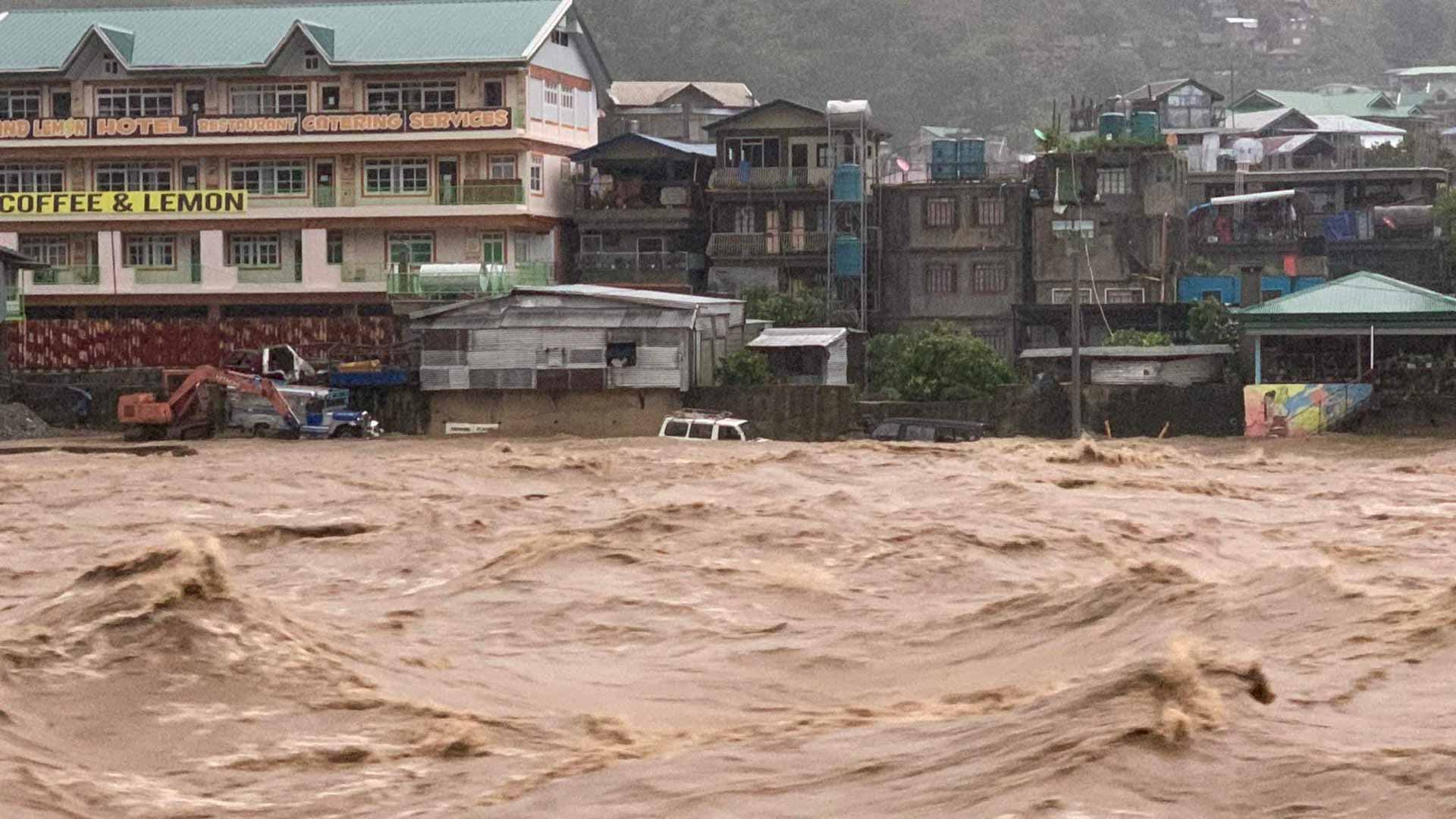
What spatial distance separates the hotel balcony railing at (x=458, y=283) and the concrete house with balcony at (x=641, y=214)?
4747 mm

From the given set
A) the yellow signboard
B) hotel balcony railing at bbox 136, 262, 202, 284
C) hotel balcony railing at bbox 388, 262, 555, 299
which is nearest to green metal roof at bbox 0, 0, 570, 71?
the yellow signboard

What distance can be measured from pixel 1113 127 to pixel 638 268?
1405cm

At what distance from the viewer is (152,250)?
62.9 meters

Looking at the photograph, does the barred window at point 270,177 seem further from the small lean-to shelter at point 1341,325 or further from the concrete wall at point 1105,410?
the small lean-to shelter at point 1341,325

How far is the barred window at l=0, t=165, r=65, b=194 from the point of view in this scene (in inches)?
2483

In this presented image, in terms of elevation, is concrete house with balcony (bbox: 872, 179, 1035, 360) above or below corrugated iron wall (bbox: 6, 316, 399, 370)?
above

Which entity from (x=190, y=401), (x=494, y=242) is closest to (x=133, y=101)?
(x=494, y=242)

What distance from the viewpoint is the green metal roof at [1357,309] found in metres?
49.7

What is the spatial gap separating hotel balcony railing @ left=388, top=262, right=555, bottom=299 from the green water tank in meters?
17.5

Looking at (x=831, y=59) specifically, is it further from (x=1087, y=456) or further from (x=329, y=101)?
(x=1087, y=456)

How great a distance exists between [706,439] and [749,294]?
50.8 ft

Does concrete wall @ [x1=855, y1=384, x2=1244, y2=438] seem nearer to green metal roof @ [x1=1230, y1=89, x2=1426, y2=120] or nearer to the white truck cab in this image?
the white truck cab

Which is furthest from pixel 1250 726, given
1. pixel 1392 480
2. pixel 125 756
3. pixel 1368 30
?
pixel 1368 30

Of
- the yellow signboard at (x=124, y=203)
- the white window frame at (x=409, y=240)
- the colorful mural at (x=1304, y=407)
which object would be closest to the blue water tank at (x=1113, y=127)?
the colorful mural at (x=1304, y=407)
